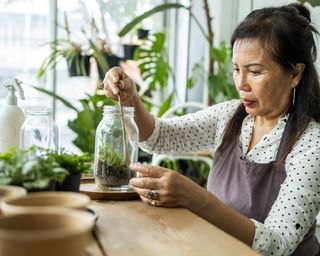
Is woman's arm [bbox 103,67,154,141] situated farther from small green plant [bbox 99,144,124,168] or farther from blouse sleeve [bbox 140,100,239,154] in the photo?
small green plant [bbox 99,144,124,168]

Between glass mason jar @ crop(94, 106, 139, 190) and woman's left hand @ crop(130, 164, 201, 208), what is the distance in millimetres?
108

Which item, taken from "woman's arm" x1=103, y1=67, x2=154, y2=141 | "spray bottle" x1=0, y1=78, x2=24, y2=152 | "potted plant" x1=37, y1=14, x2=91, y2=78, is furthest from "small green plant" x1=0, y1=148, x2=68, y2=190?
"potted plant" x1=37, y1=14, x2=91, y2=78

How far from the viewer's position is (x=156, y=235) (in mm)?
923

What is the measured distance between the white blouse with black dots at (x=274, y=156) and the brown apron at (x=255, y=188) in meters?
0.04

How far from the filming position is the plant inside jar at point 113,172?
1.28 meters

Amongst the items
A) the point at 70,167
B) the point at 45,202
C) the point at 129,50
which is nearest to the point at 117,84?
the point at 70,167

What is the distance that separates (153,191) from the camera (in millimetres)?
1171

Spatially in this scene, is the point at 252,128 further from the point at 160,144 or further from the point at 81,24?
the point at 81,24

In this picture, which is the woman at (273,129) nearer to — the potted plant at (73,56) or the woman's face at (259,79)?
the woman's face at (259,79)

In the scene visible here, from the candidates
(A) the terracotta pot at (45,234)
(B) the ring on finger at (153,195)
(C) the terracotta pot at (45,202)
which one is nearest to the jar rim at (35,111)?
(B) the ring on finger at (153,195)

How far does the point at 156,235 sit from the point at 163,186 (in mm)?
238

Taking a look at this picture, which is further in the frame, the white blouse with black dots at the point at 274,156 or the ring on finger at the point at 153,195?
the white blouse with black dots at the point at 274,156

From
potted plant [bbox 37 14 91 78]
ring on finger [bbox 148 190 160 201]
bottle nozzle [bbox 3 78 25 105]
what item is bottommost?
ring on finger [bbox 148 190 160 201]

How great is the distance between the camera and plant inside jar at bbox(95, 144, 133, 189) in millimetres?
1283
